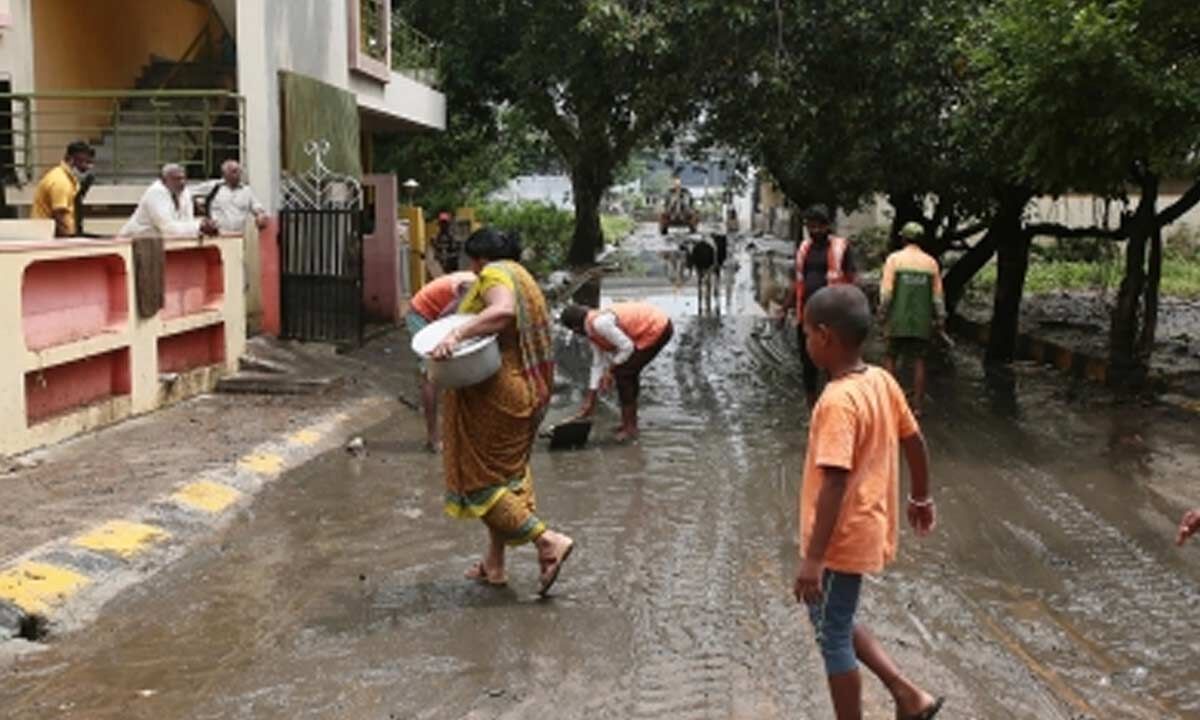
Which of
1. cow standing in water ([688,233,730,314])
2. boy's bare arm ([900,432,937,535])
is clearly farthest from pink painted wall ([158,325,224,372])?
cow standing in water ([688,233,730,314])

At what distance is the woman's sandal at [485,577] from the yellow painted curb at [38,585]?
1.79m

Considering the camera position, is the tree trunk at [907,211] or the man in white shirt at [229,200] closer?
the man in white shirt at [229,200]

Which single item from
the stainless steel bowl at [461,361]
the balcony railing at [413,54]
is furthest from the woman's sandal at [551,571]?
the balcony railing at [413,54]

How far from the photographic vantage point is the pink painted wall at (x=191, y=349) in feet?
36.4

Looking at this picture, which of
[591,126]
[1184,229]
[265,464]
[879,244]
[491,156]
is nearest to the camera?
[265,464]

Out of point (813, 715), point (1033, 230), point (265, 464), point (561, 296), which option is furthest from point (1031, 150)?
point (561, 296)

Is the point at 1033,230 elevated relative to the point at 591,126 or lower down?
lower down

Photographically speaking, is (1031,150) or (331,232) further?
(331,232)

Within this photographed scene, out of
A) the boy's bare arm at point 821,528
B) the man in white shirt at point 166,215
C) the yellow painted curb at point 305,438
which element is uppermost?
the man in white shirt at point 166,215

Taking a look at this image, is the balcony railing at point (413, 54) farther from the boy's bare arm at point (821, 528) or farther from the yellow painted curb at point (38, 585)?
the boy's bare arm at point (821, 528)

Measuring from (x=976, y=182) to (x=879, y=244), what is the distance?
20.0m

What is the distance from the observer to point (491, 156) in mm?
39562

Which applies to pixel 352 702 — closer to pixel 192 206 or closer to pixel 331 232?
pixel 192 206

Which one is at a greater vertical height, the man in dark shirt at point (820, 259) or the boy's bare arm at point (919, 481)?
the man in dark shirt at point (820, 259)
